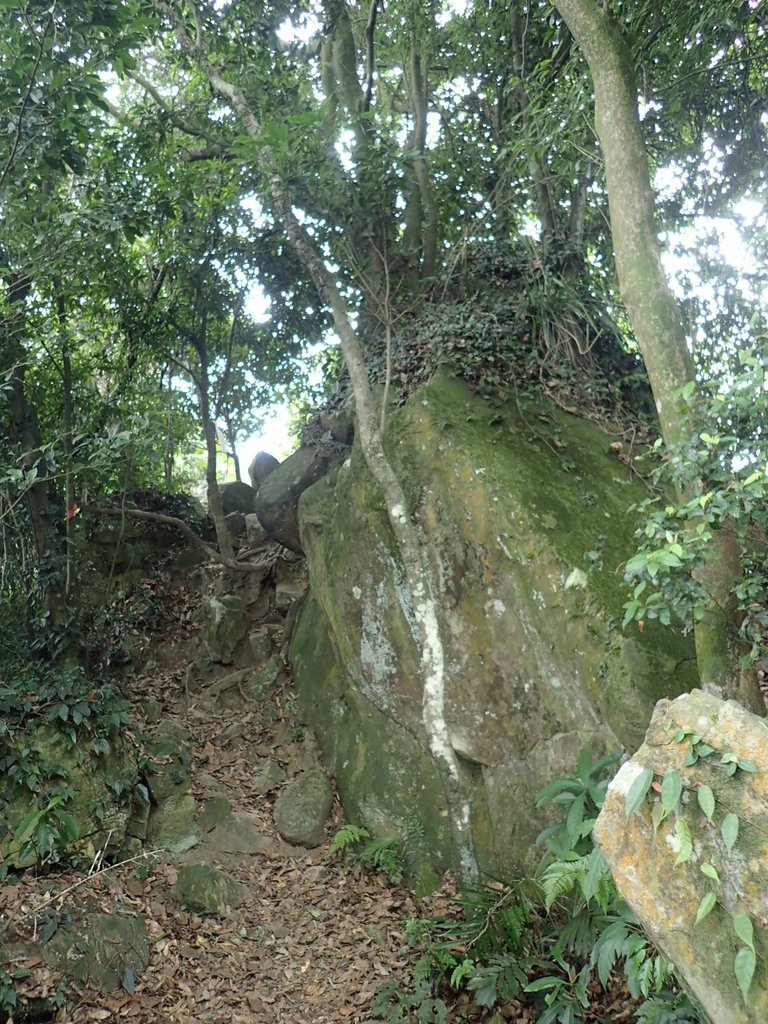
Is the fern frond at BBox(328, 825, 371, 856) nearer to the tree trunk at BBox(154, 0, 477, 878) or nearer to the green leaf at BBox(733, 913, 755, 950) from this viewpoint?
the tree trunk at BBox(154, 0, 477, 878)

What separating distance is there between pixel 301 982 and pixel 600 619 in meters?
3.85

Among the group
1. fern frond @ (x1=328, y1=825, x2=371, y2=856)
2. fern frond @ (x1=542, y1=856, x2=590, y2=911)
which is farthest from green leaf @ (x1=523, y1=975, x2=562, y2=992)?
fern frond @ (x1=328, y1=825, x2=371, y2=856)

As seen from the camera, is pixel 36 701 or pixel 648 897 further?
pixel 36 701

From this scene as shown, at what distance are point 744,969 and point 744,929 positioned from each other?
13 centimetres

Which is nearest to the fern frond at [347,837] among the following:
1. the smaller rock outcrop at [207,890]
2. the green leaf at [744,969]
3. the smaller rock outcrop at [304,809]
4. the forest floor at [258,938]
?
the forest floor at [258,938]

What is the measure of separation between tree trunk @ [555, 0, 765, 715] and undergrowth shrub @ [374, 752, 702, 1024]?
143cm

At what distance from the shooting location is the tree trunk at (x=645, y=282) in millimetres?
4434

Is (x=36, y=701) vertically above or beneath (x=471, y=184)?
beneath

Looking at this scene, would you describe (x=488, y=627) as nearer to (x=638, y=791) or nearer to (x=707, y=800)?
(x=638, y=791)

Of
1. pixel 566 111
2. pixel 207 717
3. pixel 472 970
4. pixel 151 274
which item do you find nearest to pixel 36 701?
pixel 207 717

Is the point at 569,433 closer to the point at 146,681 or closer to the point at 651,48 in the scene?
the point at 651,48

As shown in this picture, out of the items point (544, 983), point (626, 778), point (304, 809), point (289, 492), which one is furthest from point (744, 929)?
point (289, 492)

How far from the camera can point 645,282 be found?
4918mm

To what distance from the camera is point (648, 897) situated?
3102 millimetres
